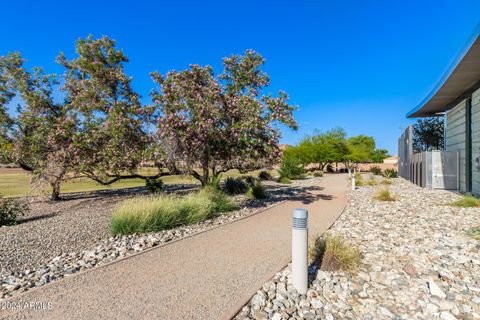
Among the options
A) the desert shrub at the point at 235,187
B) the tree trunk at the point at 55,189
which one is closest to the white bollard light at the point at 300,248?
the desert shrub at the point at 235,187

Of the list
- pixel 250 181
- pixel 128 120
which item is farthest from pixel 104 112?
pixel 250 181

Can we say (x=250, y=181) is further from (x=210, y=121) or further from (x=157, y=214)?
(x=157, y=214)

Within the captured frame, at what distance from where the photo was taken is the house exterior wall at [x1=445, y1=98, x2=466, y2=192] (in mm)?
14566

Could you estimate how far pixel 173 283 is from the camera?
12.3 feet

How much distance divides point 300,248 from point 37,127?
41.4ft

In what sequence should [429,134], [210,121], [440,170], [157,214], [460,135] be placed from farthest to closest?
1. [429,134]
2. [440,170]
3. [460,135]
4. [210,121]
5. [157,214]

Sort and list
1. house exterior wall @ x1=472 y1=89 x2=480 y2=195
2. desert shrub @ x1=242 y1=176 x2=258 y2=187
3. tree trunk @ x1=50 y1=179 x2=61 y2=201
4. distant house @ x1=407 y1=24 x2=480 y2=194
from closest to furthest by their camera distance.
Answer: distant house @ x1=407 y1=24 x2=480 y2=194 < tree trunk @ x1=50 y1=179 x2=61 y2=201 < house exterior wall @ x1=472 y1=89 x2=480 y2=195 < desert shrub @ x1=242 y1=176 x2=258 y2=187

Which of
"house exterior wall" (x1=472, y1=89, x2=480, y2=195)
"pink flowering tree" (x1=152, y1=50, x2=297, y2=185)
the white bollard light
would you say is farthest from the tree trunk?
"house exterior wall" (x1=472, y1=89, x2=480, y2=195)

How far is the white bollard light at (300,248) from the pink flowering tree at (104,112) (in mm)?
7172

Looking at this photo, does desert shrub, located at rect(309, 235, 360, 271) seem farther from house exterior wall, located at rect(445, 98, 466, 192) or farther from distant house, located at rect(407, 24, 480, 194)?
house exterior wall, located at rect(445, 98, 466, 192)

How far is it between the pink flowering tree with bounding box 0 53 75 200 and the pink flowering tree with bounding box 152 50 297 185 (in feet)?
14.5

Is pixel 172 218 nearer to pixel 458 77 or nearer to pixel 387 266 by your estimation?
pixel 387 266

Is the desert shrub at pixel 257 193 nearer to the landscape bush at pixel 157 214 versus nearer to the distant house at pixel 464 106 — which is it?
the landscape bush at pixel 157 214

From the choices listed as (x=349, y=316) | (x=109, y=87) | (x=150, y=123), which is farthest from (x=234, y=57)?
(x=349, y=316)
